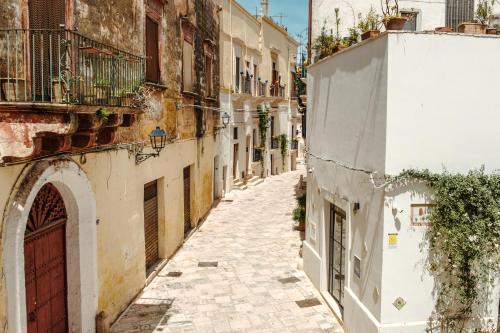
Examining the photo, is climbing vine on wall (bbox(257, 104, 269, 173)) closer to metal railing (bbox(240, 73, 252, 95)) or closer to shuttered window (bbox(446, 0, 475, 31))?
metal railing (bbox(240, 73, 252, 95))

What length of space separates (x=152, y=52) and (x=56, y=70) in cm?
481

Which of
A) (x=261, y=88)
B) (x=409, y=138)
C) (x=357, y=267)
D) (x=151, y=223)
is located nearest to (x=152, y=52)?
(x=151, y=223)

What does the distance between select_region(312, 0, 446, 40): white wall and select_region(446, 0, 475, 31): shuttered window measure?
0.13 m

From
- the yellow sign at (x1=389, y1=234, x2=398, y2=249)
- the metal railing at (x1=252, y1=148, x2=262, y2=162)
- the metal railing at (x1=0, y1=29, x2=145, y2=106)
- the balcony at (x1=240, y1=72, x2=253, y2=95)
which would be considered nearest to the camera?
the metal railing at (x1=0, y1=29, x2=145, y2=106)

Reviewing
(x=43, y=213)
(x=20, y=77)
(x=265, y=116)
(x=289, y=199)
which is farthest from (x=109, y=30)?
(x=265, y=116)

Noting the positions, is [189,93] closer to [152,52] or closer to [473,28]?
[152,52]

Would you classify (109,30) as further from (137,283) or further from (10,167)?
(137,283)

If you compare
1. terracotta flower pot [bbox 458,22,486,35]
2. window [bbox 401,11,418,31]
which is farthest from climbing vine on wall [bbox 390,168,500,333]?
window [bbox 401,11,418,31]

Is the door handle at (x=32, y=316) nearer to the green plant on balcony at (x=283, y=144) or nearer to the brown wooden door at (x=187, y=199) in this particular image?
the brown wooden door at (x=187, y=199)

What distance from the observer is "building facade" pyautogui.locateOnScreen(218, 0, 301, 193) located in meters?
22.7

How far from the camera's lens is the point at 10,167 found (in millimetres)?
5410

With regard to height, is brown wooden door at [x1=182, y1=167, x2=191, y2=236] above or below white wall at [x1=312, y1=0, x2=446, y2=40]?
below

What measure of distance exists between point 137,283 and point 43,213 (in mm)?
3764

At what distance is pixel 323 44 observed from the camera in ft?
35.4
